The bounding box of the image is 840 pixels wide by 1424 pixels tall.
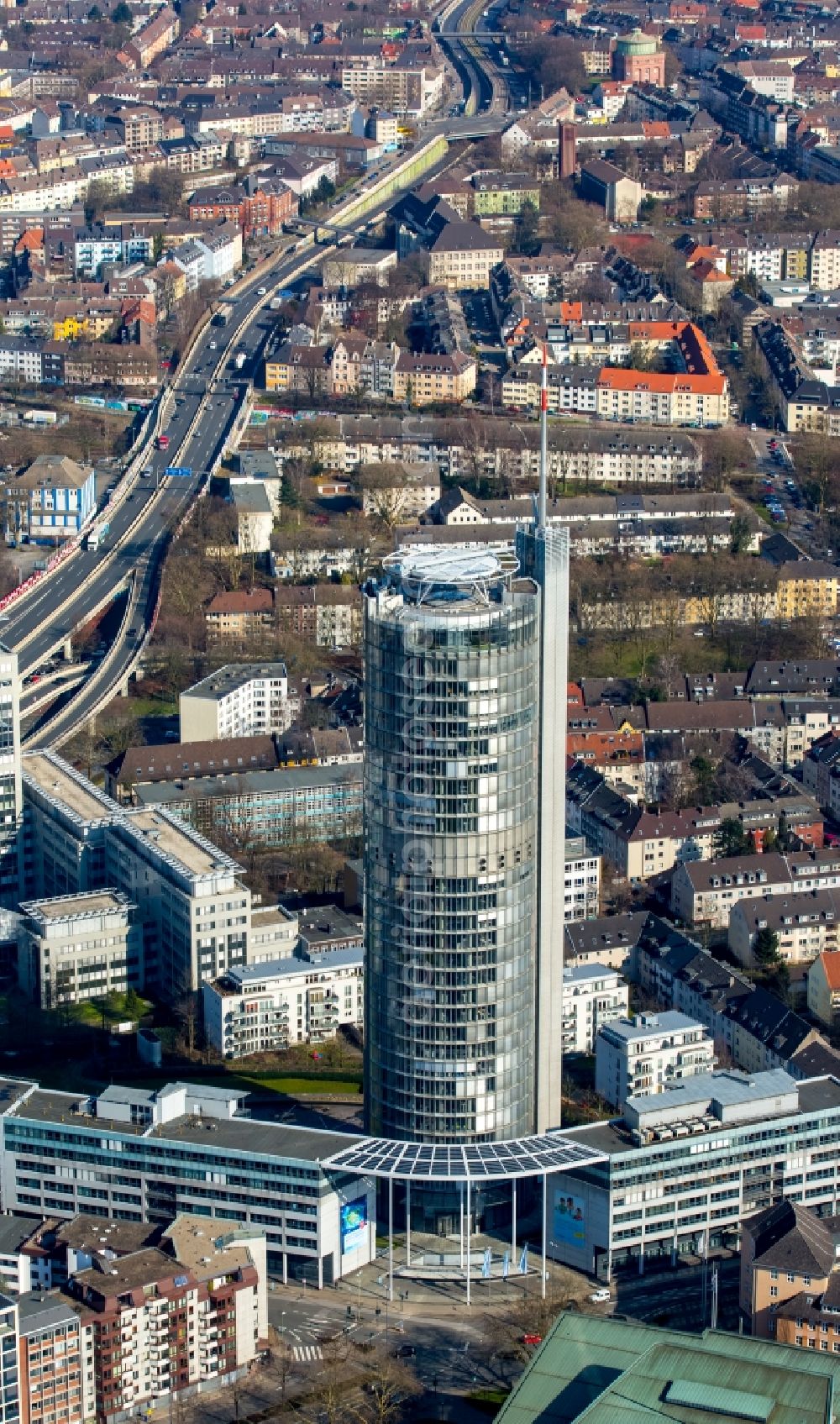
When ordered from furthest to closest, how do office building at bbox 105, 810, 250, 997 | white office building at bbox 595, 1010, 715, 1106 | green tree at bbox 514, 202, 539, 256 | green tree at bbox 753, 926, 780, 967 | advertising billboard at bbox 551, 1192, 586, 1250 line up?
green tree at bbox 514, 202, 539, 256 < green tree at bbox 753, 926, 780, 967 < office building at bbox 105, 810, 250, 997 < white office building at bbox 595, 1010, 715, 1106 < advertising billboard at bbox 551, 1192, 586, 1250

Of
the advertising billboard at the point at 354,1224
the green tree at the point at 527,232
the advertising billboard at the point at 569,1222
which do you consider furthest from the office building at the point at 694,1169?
the green tree at the point at 527,232

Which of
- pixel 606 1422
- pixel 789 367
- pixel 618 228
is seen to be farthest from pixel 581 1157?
pixel 618 228

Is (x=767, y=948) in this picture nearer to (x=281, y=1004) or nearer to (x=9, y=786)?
(x=281, y=1004)

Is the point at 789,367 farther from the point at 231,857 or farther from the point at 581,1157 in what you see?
the point at 581,1157

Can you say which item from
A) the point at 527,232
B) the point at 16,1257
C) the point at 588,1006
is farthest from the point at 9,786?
the point at 527,232

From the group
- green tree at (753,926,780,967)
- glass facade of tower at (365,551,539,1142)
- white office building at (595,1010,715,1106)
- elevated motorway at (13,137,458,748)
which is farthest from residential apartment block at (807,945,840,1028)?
elevated motorway at (13,137,458,748)

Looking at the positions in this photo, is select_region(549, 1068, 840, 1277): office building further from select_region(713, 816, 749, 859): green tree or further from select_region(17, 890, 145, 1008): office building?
select_region(713, 816, 749, 859): green tree

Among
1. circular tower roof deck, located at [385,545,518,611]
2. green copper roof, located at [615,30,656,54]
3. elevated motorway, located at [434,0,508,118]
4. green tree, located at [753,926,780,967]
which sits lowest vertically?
green tree, located at [753,926,780,967]

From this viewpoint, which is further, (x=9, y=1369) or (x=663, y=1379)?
(x=9, y=1369)
